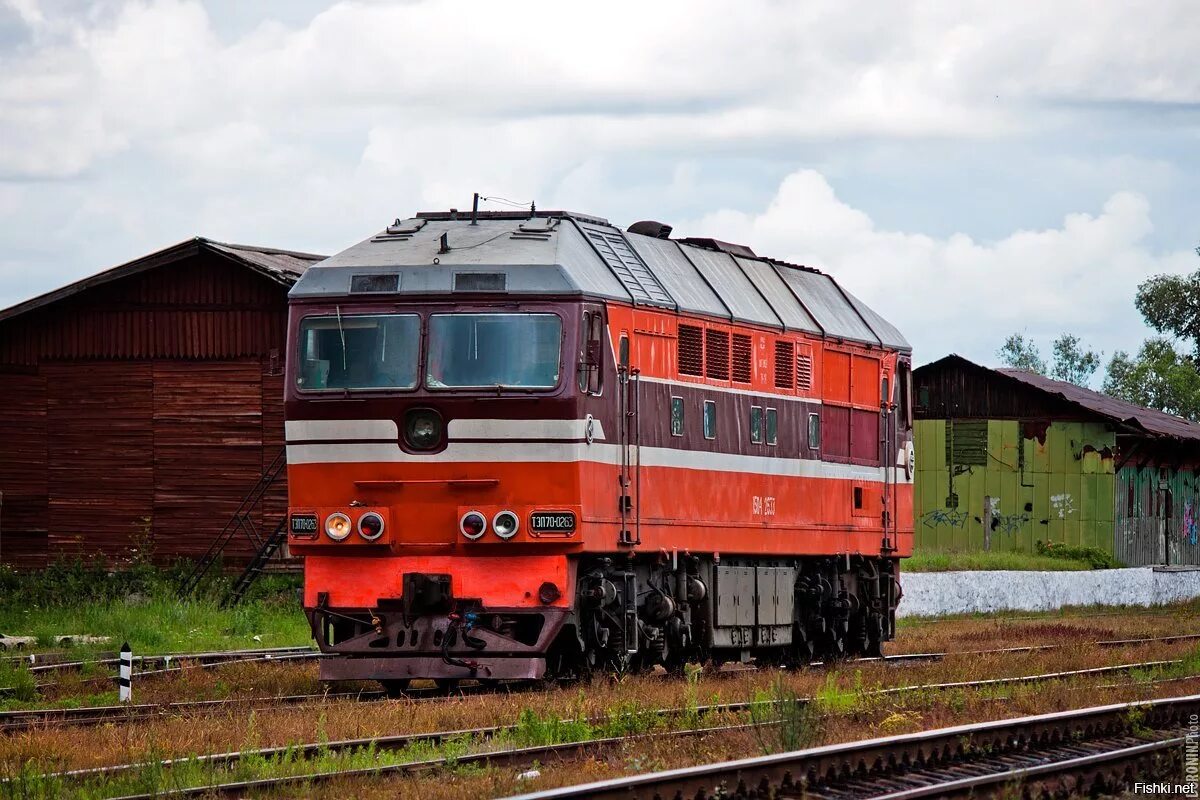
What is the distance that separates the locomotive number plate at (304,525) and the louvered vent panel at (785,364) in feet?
20.5

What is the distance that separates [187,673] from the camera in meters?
20.0

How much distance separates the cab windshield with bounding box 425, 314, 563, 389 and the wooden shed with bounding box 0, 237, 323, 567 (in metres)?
14.2

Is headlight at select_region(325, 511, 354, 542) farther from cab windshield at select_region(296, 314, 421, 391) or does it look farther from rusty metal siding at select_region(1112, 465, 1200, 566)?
rusty metal siding at select_region(1112, 465, 1200, 566)

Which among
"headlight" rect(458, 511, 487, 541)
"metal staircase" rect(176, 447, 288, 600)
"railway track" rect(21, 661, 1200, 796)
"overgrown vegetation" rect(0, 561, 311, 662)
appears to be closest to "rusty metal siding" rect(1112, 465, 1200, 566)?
"metal staircase" rect(176, 447, 288, 600)

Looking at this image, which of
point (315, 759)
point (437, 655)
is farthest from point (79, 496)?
point (315, 759)

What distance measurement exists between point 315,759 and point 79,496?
2022cm

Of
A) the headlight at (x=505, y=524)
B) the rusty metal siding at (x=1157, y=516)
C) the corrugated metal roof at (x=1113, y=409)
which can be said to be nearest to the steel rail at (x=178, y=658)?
the headlight at (x=505, y=524)

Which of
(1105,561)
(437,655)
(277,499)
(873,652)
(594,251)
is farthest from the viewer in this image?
(1105,561)

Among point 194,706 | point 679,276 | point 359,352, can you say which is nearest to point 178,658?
point 194,706

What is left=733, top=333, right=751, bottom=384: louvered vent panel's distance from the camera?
2030 cm

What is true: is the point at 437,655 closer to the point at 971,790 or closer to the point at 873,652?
the point at 971,790

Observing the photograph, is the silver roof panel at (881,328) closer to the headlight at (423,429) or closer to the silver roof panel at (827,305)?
the silver roof panel at (827,305)

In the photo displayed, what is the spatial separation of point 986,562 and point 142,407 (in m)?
20.9

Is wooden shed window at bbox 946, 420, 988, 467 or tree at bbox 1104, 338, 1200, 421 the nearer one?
wooden shed window at bbox 946, 420, 988, 467
